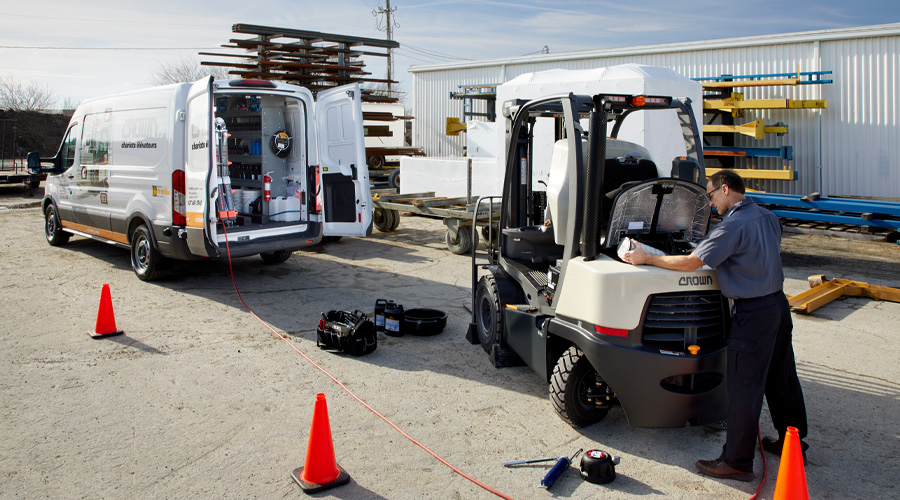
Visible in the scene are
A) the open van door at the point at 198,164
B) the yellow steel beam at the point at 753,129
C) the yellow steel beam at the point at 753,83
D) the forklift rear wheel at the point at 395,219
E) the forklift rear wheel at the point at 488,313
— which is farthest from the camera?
the yellow steel beam at the point at 753,83

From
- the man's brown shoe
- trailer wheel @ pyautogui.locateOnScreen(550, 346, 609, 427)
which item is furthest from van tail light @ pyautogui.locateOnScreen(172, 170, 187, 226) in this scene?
the man's brown shoe

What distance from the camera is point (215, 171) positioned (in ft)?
24.2

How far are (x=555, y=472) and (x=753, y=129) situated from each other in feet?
38.5

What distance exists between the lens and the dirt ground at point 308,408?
3.86 metres

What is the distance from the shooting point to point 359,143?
8.98 meters

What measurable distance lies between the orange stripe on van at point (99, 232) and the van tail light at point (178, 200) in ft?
5.23

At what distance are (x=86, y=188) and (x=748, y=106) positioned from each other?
1227 cm

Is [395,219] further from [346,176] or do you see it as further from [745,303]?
[745,303]

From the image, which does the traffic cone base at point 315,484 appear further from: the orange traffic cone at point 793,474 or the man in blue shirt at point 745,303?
the orange traffic cone at point 793,474

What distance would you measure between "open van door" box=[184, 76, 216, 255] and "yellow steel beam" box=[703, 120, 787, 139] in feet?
34.8

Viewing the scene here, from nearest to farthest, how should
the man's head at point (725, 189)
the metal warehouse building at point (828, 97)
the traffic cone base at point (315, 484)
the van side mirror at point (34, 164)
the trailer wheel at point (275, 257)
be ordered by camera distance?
the traffic cone base at point (315, 484)
the man's head at point (725, 189)
the trailer wheel at point (275, 257)
the van side mirror at point (34, 164)
the metal warehouse building at point (828, 97)

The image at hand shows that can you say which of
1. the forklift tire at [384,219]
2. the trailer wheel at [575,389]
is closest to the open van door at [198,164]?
the trailer wheel at [575,389]

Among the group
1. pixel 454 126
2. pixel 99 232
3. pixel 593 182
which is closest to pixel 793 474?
pixel 593 182

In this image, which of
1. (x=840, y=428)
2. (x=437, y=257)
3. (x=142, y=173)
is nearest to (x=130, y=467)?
(x=840, y=428)
